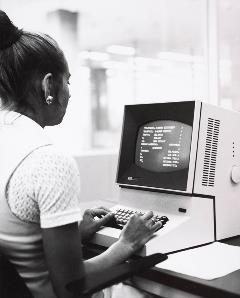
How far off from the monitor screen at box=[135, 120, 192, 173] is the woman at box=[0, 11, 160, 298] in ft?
1.18

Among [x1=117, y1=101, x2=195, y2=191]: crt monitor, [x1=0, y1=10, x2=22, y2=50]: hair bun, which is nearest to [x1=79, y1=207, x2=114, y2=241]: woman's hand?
[x1=117, y1=101, x2=195, y2=191]: crt monitor

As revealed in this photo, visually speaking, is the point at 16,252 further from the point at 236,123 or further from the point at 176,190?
the point at 236,123

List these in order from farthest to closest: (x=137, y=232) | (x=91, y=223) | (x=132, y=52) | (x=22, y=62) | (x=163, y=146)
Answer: (x=132, y=52) < (x=163, y=146) < (x=91, y=223) < (x=137, y=232) < (x=22, y=62)

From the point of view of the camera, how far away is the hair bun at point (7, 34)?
1.10 meters

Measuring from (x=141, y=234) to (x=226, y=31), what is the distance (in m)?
1.50

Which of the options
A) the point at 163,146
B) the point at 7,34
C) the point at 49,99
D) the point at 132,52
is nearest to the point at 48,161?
the point at 49,99

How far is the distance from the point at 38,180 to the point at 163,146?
673 millimetres

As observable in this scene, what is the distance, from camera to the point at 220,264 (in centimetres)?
122

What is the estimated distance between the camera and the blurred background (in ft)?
7.57

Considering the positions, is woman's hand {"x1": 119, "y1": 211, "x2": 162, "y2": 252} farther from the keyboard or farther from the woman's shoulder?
the woman's shoulder

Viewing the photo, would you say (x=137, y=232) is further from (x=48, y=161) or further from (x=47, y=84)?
(x=47, y=84)

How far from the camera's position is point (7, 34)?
1.11 metres

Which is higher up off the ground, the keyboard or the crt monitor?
the crt monitor

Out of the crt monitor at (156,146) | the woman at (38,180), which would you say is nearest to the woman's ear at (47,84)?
the woman at (38,180)
